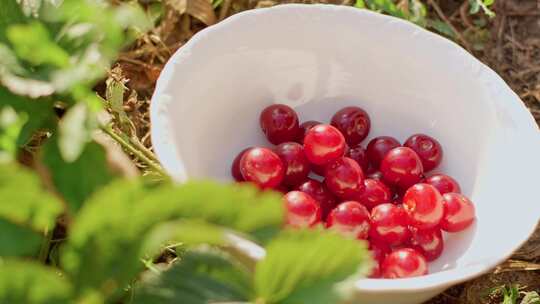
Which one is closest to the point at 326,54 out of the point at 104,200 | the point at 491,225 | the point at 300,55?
the point at 300,55

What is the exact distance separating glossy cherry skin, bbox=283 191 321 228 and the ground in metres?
0.39

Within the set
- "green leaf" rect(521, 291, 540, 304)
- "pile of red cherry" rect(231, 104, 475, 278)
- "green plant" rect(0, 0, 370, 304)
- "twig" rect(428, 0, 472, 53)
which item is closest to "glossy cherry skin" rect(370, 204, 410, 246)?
"pile of red cherry" rect(231, 104, 475, 278)

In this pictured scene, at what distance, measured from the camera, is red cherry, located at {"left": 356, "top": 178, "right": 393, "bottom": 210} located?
107cm

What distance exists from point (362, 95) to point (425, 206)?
0.25m

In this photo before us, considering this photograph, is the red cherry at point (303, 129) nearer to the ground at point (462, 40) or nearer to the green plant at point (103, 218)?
the ground at point (462, 40)

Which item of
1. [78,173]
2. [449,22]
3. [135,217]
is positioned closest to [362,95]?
[449,22]

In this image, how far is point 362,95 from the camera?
3.91ft

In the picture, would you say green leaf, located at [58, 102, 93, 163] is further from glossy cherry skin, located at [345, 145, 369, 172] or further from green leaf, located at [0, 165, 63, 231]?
glossy cherry skin, located at [345, 145, 369, 172]

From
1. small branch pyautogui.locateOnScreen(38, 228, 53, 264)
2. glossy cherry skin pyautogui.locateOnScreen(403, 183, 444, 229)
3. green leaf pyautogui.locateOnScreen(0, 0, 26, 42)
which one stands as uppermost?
green leaf pyautogui.locateOnScreen(0, 0, 26, 42)

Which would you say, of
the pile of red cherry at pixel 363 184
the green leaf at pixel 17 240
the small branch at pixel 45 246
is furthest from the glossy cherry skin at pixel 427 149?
the green leaf at pixel 17 240

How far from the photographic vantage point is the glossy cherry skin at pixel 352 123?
1135mm

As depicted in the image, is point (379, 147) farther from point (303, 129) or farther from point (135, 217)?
point (135, 217)

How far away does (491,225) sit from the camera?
1017mm

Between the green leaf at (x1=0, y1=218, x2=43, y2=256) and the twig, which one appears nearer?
the green leaf at (x1=0, y1=218, x2=43, y2=256)
